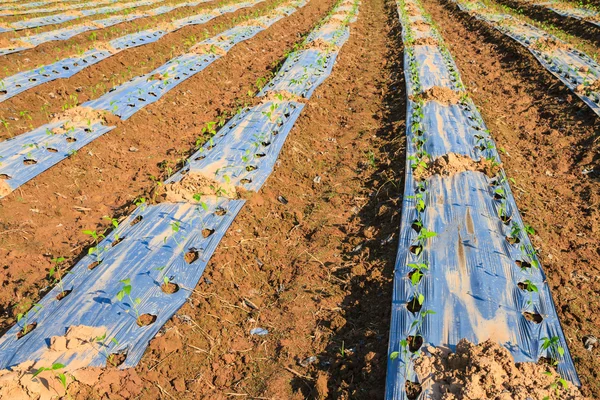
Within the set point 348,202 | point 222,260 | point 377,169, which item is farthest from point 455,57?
point 222,260

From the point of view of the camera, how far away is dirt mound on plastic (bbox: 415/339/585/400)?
2094 millimetres

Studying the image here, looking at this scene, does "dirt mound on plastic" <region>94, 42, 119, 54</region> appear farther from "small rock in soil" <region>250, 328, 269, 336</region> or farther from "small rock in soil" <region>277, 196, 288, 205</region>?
"small rock in soil" <region>250, 328, 269, 336</region>

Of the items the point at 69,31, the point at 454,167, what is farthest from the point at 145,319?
the point at 69,31

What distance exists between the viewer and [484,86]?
7.57m

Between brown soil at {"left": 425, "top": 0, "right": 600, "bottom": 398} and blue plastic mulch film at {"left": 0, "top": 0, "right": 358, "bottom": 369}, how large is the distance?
2.81m

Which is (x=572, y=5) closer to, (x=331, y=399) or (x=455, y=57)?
(x=455, y=57)

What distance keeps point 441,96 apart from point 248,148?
126 inches

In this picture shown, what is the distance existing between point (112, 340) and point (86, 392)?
34 cm

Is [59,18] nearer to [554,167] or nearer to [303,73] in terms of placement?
[303,73]

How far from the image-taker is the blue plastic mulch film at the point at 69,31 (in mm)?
8766

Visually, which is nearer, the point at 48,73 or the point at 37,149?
the point at 37,149

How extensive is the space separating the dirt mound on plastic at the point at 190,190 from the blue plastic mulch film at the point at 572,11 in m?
12.0

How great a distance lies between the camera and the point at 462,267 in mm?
3037

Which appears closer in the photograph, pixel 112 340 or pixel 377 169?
pixel 112 340
